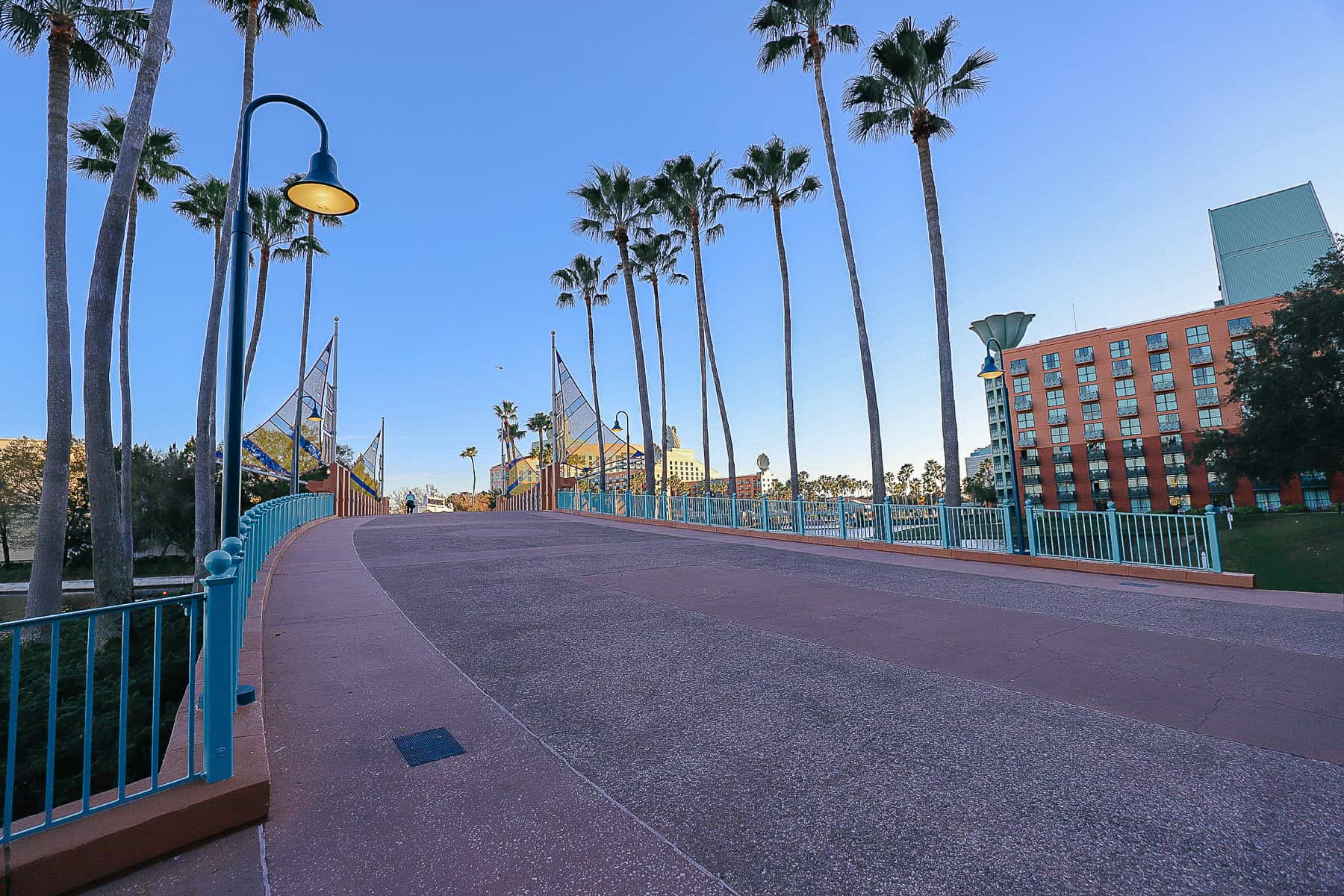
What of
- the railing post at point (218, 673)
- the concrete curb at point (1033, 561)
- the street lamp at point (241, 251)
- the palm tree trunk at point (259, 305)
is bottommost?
the concrete curb at point (1033, 561)

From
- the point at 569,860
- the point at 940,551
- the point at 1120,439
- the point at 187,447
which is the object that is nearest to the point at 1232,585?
the point at 940,551

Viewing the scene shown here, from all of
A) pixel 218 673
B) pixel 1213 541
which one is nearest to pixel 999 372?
pixel 1213 541

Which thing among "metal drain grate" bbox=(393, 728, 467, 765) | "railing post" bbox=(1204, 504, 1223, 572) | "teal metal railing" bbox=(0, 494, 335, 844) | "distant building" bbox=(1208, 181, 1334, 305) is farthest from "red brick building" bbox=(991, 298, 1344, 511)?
"distant building" bbox=(1208, 181, 1334, 305)

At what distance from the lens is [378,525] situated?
1969 cm

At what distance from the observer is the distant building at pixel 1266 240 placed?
139 m

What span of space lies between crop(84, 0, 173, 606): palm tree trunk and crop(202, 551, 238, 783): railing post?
10.2m

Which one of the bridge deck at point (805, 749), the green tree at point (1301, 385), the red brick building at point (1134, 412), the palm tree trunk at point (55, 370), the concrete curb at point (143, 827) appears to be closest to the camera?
the concrete curb at point (143, 827)

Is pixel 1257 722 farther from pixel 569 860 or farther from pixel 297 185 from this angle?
pixel 297 185

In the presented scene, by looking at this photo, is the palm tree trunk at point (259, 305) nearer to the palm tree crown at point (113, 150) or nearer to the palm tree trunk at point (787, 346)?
the palm tree crown at point (113, 150)

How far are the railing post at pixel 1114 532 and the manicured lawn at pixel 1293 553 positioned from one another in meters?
18.7

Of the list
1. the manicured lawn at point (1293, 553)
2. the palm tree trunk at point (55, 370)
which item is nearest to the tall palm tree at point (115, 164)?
the palm tree trunk at point (55, 370)

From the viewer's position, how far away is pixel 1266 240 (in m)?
146

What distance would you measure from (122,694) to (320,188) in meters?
4.08

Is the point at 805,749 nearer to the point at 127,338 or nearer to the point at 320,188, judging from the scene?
the point at 320,188
